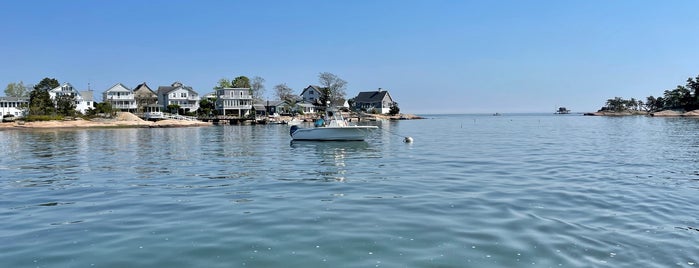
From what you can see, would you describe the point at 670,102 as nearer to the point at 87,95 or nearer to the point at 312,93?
the point at 312,93

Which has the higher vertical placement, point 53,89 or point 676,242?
point 53,89

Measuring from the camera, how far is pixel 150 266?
860 cm

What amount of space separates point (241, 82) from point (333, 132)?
10475cm

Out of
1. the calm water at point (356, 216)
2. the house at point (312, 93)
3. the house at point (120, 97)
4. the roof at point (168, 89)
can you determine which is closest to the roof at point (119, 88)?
the house at point (120, 97)

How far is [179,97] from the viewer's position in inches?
4862

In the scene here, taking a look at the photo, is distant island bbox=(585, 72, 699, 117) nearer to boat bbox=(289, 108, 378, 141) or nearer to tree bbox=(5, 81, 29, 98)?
boat bbox=(289, 108, 378, 141)

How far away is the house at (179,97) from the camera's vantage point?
123m

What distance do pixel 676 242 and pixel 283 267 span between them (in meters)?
8.02

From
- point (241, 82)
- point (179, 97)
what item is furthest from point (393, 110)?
point (179, 97)

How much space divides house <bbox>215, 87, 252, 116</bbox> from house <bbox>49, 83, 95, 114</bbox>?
29917 mm

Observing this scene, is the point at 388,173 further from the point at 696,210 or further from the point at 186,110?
the point at 186,110

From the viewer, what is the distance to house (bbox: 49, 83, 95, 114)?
11291cm

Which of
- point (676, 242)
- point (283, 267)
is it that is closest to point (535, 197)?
point (676, 242)

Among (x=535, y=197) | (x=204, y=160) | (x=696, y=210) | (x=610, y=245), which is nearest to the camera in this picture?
(x=610, y=245)
